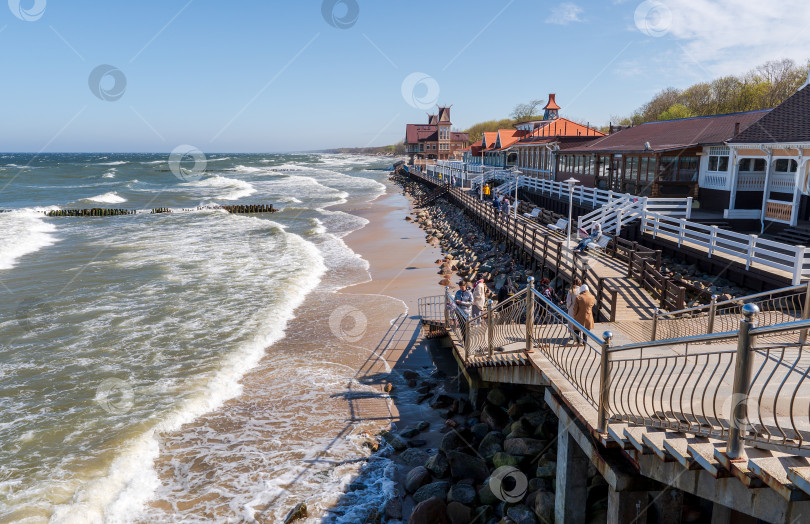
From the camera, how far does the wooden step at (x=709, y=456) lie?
12.5 ft

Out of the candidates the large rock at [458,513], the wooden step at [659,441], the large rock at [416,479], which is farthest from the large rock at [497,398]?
the wooden step at [659,441]

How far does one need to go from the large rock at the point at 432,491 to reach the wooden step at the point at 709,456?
→ 4.50 metres

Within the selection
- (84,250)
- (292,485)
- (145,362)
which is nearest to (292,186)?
(84,250)

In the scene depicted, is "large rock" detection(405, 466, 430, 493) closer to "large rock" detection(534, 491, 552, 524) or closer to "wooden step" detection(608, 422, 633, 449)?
"large rock" detection(534, 491, 552, 524)

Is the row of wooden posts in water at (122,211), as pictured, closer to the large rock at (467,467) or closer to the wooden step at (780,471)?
the large rock at (467,467)

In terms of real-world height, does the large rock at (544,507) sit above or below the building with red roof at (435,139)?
below

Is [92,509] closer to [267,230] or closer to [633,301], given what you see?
[633,301]

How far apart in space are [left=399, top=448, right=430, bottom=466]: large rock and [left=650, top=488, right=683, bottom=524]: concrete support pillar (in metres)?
3.98

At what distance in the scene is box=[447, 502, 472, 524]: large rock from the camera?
7215 millimetres

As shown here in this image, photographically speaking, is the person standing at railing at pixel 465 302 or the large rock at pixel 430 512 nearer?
the large rock at pixel 430 512

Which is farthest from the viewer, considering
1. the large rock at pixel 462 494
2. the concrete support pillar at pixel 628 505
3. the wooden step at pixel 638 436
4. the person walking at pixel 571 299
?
the person walking at pixel 571 299

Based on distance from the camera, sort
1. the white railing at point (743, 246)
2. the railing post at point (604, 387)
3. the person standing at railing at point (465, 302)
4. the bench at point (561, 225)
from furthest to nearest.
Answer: the bench at point (561, 225)
the person standing at railing at point (465, 302)
the white railing at point (743, 246)
the railing post at point (604, 387)

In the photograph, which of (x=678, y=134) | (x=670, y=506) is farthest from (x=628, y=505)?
(x=678, y=134)

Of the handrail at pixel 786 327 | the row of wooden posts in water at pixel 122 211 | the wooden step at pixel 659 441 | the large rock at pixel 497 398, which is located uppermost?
the handrail at pixel 786 327
